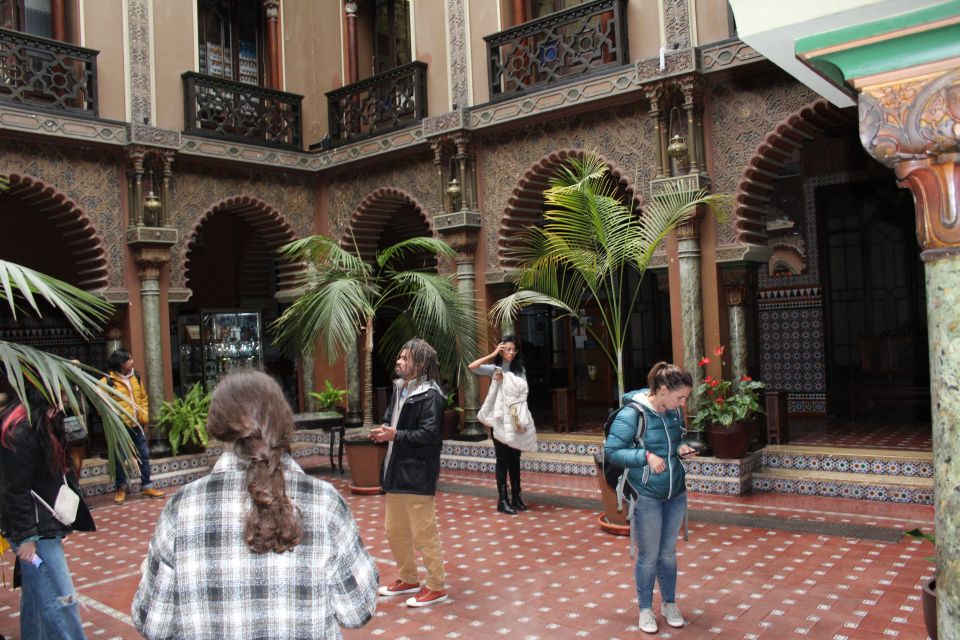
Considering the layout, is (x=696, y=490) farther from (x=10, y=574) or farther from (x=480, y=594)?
(x=10, y=574)

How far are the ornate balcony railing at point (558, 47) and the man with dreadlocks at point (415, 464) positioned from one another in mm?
5199

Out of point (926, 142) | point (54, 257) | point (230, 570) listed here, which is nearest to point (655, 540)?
point (926, 142)

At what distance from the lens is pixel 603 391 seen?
13484mm

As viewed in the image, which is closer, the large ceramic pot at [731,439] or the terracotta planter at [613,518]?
the terracotta planter at [613,518]

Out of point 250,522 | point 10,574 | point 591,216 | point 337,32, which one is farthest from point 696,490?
point 337,32

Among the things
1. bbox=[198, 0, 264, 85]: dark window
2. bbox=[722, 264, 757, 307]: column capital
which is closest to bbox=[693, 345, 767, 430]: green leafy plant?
bbox=[722, 264, 757, 307]: column capital

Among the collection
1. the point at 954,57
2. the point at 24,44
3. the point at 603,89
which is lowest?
the point at 954,57

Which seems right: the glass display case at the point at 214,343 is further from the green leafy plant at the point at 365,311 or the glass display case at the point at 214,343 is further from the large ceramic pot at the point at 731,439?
the large ceramic pot at the point at 731,439

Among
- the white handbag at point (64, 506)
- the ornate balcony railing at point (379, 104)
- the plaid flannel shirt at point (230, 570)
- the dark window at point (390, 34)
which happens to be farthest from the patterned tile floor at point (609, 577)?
the dark window at point (390, 34)

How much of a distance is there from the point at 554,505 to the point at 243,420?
6051mm

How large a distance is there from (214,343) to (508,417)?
701 centimetres

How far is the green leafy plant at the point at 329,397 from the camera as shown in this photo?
10.6 m

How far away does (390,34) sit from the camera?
39.2 feet

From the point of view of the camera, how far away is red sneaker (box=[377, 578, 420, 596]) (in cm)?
500
